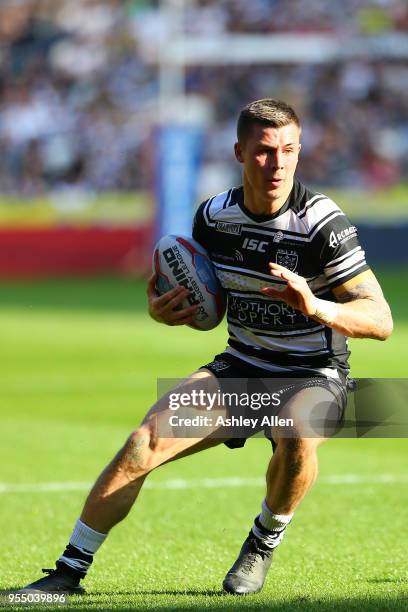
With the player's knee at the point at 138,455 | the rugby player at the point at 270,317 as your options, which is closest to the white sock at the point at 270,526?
the rugby player at the point at 270,317

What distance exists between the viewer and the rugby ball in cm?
581

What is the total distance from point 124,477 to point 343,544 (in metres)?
1.79

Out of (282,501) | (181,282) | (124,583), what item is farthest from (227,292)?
(124,583)

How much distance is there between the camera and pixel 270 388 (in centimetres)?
565

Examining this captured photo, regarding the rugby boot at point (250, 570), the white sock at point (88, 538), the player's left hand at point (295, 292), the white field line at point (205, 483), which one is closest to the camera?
the player's left hand at point (295, 292)

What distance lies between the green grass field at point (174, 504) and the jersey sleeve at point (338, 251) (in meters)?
1.30

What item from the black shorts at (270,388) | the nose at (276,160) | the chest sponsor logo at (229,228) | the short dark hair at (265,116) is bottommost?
the black shorts at (270,388)

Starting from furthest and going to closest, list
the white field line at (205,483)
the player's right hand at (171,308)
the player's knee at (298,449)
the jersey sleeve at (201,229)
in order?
the white field line at (205,483)
the jersey sleeve at (201,229)
the player's right hand at (171,308)
the player's knee at (298,449)

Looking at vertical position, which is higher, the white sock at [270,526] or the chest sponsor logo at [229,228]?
the chest sponsor logo at [229,228]

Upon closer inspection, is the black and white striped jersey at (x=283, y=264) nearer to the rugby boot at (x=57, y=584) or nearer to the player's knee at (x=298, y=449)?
the player's knee at (x=298, y=449)

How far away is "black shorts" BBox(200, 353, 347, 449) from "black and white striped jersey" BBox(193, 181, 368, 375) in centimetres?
5

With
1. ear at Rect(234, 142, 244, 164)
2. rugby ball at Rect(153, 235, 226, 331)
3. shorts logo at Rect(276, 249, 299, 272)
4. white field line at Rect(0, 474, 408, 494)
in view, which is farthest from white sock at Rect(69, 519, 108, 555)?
white field line at Rect(0, 474, 408, 494)

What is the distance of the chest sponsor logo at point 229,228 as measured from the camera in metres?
5.75

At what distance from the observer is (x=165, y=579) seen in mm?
5852
